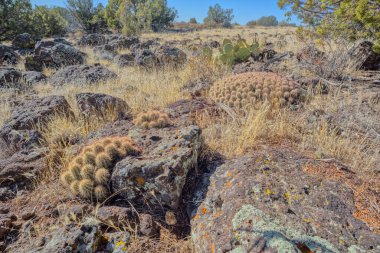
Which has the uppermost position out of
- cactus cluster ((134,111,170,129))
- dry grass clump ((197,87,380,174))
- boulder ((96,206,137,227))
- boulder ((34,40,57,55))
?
boulder ((34,40,57,55))

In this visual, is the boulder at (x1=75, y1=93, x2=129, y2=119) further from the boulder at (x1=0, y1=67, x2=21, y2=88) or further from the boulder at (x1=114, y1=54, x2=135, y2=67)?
the boulder at (x1=114, y1=54, x2=135, y2=67)

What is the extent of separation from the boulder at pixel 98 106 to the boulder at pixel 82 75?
244 centimetres

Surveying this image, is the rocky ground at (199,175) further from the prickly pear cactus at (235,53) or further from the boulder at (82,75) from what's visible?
the prickly pear cactus at (235,53)

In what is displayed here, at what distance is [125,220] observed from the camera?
7.57 feet

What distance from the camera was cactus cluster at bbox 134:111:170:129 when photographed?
11.1 ft

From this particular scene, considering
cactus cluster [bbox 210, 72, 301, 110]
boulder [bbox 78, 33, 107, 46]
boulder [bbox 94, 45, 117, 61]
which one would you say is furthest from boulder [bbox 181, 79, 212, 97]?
boulder [bbox 78, 33, 107, 46]

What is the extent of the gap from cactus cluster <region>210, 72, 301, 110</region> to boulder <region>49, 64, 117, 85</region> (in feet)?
11.7

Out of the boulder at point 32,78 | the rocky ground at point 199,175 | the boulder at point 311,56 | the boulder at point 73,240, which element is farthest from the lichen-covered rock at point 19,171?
the boulder at point 311,56

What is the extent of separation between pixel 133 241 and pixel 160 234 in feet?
0.84

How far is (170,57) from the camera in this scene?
862 cm

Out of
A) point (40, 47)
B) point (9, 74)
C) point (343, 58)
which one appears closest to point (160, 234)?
point (343, 58)

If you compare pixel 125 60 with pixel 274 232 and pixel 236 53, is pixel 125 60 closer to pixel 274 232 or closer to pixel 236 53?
pixel 236 53

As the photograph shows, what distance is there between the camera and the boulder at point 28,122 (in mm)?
3604

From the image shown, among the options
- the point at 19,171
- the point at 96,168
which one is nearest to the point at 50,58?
the point at 19,171
